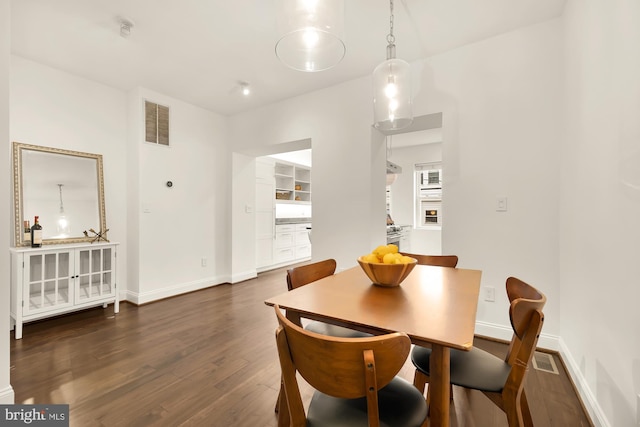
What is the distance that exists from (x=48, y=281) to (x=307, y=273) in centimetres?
269

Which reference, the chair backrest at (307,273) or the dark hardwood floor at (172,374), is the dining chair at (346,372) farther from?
the dark hardwood floor at (172,374)

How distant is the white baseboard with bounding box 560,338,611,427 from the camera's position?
1441 millimetres

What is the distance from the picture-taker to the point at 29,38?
2.59 m

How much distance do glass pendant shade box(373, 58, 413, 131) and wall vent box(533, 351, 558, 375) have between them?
6.55ft

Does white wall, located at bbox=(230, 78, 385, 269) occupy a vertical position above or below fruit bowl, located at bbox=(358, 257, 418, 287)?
above

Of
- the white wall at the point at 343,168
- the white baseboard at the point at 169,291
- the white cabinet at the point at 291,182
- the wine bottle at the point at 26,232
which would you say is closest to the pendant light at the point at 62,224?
the wine bottle at the point at 26,232

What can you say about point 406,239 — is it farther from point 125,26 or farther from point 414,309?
point 125,26

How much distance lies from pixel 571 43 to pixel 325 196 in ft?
7.91

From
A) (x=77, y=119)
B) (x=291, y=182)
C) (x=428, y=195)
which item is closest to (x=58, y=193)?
(x=77, y=119)

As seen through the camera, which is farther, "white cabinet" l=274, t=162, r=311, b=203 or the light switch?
"white cabinet" l=274, t=162, r=311, b=203

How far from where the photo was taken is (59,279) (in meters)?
2.83

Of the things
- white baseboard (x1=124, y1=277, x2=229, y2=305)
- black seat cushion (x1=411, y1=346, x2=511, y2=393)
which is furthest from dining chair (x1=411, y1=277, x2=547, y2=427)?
white baseboard (x1=124, y1=277, x2=229, y2=305)

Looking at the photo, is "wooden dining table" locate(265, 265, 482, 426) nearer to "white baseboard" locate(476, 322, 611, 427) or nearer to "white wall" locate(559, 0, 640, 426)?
"white wall" locate(559, 0, 640, 426)

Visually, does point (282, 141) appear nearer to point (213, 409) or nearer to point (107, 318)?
point (107, 318)
